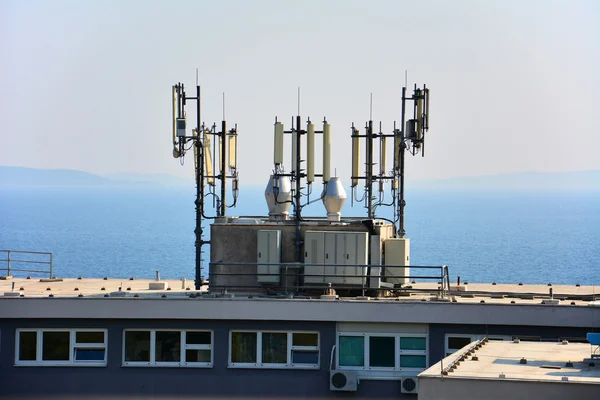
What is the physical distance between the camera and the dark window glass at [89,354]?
3045 cm

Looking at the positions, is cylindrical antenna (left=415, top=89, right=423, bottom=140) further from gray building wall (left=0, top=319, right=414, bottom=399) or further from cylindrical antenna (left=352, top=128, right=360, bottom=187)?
gray building wall (left=0, top=319, right=414, bottom=399)

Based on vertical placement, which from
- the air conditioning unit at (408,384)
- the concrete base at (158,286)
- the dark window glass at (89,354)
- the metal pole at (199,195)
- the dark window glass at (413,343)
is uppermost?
the metal pole at (199,195)

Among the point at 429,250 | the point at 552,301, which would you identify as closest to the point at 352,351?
the point at 552,301

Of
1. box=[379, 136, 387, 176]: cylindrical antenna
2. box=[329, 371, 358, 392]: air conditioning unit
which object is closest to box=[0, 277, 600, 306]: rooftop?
box=[329, 371, 358, 392]: air conditioning unit

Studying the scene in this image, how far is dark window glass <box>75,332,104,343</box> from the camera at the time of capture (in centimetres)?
3044

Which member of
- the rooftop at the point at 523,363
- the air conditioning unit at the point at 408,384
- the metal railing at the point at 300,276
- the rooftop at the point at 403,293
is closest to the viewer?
the rooftop at the point at 523,363

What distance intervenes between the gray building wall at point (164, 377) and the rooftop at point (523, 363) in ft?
15.5

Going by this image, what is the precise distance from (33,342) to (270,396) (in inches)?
204

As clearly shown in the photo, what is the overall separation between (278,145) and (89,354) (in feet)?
22.1

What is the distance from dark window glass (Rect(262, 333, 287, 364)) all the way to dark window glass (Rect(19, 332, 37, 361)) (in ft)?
16.0

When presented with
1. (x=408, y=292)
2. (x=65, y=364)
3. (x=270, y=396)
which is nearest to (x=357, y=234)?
(x=408, y=292)

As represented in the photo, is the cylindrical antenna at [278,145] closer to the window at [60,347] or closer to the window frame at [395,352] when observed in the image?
the window frame at [395,352]

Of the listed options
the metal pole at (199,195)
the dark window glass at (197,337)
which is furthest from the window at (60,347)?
the metal pole at (199,195)

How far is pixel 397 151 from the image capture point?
36.6 meters
